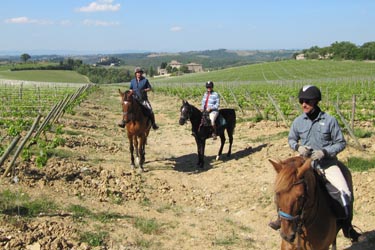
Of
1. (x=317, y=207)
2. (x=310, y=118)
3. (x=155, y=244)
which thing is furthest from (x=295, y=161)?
(x=155, y=244)

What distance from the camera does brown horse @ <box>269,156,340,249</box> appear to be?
355 cm

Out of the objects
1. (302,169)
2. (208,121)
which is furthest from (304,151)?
(208,121)

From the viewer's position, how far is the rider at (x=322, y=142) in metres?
4.54

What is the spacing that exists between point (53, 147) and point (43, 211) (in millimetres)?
4745

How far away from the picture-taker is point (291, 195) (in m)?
3.55

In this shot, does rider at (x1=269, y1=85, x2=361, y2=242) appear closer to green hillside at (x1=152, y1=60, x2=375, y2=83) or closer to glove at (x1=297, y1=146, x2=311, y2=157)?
glove at (x1=297, y1=146, x2=311, y2=157)

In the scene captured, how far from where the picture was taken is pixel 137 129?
36.3 feet

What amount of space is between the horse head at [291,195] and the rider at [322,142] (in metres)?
0.87

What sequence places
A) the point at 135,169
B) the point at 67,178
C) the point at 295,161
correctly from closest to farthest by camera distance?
the point at 295,161 < the point at 67,178 < the point at 135,169

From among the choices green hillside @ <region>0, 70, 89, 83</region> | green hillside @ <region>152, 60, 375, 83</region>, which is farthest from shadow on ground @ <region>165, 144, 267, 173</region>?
green hillside @ <region>0, 70, 89, 83</region>

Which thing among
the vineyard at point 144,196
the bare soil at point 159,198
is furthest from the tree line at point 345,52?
the bare soil at point 159,198

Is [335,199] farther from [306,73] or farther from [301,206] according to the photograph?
[306,73]

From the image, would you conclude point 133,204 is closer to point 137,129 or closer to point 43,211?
point 43,211

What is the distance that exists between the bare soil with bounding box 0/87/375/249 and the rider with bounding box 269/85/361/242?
7.22ft
